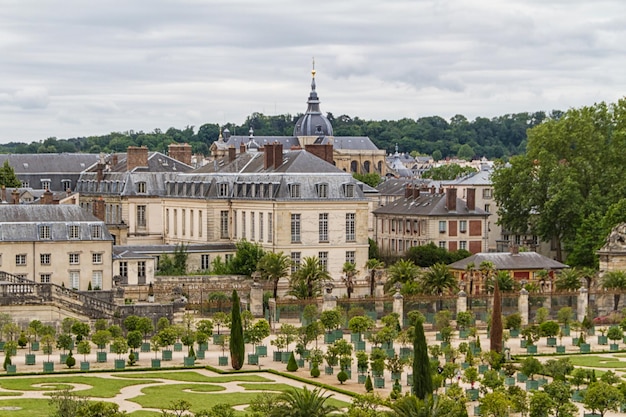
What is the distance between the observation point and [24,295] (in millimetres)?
66250

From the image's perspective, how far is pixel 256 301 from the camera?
75.1m

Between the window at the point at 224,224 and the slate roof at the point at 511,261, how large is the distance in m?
14.2

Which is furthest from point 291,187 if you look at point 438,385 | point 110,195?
point 438,385

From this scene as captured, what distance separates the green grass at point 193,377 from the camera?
55000mm

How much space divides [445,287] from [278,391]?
25915 millimetres

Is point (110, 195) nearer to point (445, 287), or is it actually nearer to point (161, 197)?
point (161, 197)

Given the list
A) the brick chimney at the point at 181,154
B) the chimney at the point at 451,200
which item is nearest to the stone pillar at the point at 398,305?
the chimney at the point at 451,200

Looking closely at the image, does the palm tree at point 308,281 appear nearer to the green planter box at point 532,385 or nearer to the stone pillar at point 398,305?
the stone pillar at point 398,305

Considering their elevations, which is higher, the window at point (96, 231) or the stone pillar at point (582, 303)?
the window at point (96, 231)

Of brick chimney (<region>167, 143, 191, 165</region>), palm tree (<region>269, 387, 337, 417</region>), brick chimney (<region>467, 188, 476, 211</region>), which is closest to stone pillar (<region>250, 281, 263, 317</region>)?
brick chimney (<region>467, 188, 476, 211</region>)

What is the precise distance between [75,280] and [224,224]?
17.2m

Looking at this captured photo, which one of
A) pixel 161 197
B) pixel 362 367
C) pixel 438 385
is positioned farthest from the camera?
pixel 161 197

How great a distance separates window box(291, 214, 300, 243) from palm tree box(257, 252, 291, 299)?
7139 millimetres

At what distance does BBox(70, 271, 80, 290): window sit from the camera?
77.8 meters
